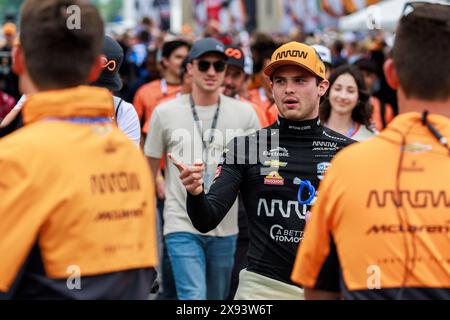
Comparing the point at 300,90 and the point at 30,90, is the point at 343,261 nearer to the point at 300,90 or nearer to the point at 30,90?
the point at 30,90

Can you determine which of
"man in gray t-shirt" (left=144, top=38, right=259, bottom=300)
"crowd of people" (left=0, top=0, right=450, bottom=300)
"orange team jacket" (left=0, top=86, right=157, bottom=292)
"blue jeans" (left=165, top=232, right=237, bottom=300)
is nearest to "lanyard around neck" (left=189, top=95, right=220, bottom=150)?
"man in gray t-shirt" (left=144, top=38, right=259, bottom=300)

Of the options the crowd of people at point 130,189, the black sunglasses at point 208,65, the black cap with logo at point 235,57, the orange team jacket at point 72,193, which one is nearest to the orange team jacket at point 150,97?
the black cap with logo at point 235,57

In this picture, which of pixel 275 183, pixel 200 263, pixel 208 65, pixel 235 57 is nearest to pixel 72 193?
pixel 275 183

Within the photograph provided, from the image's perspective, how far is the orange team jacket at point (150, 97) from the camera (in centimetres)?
1053

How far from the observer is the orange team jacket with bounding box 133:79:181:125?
1053cm

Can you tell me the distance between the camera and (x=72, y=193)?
10.7 ft

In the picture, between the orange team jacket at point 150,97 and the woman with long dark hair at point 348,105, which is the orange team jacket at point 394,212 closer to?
the woman with long dark hair at point 348,105

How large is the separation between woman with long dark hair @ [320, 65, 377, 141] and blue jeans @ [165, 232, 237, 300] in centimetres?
169

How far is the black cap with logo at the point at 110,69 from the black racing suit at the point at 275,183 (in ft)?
3.45

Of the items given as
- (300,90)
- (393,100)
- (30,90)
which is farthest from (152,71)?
(30,90)

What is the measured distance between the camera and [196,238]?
7.96 meters

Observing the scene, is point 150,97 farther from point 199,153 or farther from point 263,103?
point 199,153

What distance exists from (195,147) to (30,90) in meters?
4.71

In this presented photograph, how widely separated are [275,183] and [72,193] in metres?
2.46
